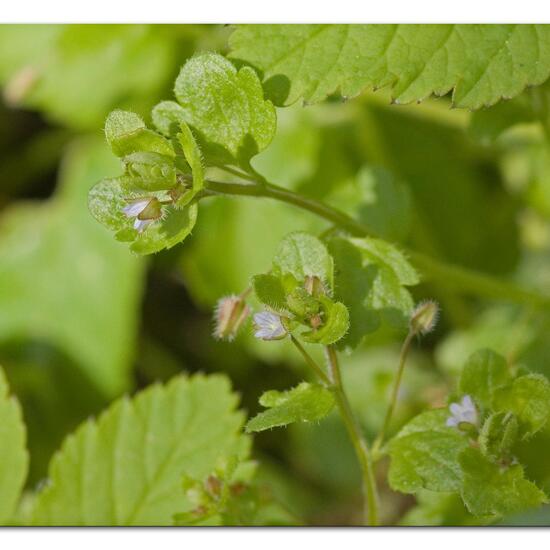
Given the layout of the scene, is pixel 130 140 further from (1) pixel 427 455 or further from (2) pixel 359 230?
(1) pixel 427 455

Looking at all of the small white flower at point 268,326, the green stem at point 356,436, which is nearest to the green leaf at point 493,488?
the green stem at point 356,436

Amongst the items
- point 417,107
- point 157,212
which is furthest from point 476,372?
point 417,107

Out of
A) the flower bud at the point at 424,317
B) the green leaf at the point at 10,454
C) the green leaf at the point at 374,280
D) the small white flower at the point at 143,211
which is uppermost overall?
the small white flower at the point at 143,211

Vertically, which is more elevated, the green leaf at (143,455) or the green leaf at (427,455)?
the green leaf at (427,455)

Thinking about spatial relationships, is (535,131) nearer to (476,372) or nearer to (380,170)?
(380,170)

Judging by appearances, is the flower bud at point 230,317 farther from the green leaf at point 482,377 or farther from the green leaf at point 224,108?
the green leaf at point 482,377

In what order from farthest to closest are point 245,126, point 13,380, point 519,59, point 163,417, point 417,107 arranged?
point 13,380
point 417,107
point 163,417
point 519,59
point 245,126

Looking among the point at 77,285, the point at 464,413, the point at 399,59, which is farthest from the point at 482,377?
the point at 77,285

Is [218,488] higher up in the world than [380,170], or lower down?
lower down
